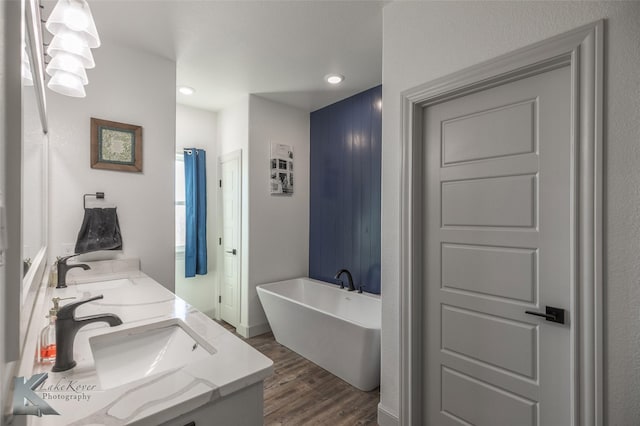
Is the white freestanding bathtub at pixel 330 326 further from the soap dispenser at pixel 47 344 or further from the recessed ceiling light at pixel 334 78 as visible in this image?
the recessed ceiling light at pixel 334 78

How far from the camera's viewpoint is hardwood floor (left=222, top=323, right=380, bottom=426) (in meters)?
2.03

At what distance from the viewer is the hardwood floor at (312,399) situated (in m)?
2.03

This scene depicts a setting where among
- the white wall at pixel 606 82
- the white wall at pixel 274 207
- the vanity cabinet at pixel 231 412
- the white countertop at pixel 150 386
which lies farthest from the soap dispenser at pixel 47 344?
the white wall at pixel 274 207

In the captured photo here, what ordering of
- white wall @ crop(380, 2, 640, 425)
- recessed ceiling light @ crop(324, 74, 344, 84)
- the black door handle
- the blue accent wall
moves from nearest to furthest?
white wall @ crop(380, 2, 640, 425)
the black door handle
recessed ceiling light @ crop(324, 74, 344, 84)
the blue accent wall

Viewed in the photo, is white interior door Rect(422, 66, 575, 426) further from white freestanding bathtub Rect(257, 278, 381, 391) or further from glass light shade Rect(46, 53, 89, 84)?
glass light shade Rect(46, 53, 89, 84)

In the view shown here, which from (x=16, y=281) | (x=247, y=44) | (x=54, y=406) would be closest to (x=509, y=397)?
(x=54, y=406)

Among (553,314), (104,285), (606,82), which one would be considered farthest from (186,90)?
(553,314)

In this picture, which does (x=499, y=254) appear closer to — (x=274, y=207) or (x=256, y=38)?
(x=256, y=38)

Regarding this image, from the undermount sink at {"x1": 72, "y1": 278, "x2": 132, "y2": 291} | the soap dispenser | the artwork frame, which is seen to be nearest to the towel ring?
the artwork frame

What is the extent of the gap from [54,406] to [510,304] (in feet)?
5.77

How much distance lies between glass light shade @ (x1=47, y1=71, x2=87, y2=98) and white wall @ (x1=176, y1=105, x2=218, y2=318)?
7.58 ft

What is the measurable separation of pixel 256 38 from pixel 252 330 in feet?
9.59

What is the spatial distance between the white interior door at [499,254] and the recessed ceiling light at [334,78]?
1392mm

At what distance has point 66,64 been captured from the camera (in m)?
1.30
